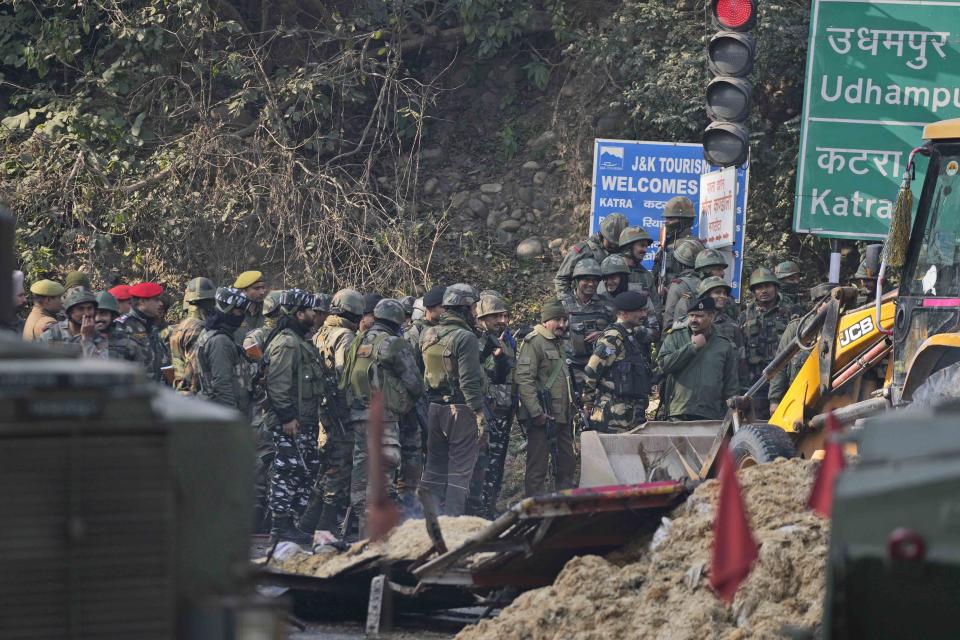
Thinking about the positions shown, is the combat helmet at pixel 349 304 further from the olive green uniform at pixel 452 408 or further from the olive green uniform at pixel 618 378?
the olive green uniform at pixel 618 378

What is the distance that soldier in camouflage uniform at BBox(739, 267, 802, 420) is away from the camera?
14891 millimetres

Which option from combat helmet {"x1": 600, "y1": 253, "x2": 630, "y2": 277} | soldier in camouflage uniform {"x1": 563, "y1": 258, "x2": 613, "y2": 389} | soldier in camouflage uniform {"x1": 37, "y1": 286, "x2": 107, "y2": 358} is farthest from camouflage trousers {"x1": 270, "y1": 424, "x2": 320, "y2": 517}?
combat helmet {"x1": 600, "y1": 253, "x2": 630, "y2": 277}

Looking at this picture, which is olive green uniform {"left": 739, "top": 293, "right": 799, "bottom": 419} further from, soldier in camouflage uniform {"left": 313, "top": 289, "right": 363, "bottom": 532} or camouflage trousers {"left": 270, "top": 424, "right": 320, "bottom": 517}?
camouflage trousers {"left": 270, "top": 424, "right": 320, "bottom": 517}

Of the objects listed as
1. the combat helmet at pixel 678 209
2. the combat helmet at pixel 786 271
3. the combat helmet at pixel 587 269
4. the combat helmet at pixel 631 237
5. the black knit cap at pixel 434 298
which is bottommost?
the black knit cap at pixel 434 298

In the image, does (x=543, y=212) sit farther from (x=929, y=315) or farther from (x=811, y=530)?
(x=811, y=530)

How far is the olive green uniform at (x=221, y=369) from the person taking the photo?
1273 cm

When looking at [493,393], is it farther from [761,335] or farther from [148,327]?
[148,327]

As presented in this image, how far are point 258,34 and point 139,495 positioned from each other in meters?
18.2

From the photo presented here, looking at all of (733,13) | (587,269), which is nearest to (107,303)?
(587,269)

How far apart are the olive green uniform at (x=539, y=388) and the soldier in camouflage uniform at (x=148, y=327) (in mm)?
3168

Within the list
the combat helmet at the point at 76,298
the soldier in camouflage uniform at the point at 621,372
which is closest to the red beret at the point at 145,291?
the combat helmet at the point at 76,298

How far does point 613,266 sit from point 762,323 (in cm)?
152

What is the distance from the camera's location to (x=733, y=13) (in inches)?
530

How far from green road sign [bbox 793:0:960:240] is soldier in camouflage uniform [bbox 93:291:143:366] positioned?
6191mm
